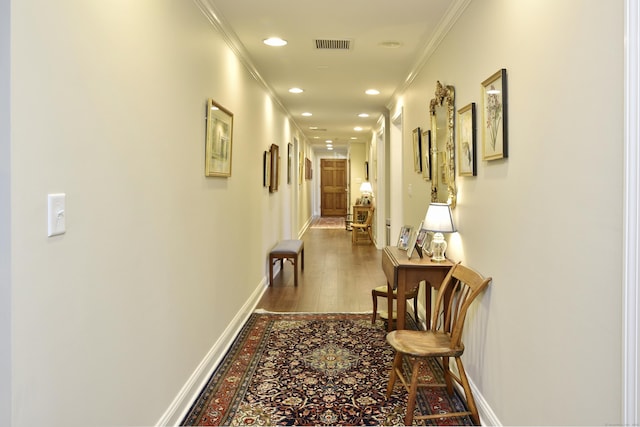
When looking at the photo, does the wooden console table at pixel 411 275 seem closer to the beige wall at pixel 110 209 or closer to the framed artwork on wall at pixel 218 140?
the beige wall at pixel 110 209

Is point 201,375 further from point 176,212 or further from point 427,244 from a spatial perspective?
point 427,244

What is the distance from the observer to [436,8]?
110 inches

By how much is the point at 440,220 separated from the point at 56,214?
2110 millimetres

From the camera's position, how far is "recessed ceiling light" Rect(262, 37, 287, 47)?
340 cm

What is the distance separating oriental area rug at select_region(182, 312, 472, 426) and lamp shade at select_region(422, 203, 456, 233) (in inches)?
36.9

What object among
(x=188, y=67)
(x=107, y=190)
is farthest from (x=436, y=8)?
(x=107, y=190)

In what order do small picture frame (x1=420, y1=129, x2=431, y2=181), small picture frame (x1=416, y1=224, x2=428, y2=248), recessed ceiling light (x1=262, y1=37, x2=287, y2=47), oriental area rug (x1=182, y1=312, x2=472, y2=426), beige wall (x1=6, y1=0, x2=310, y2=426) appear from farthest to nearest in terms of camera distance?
small picture frame (x1=420, y1=129, x2=431, y2=181), recessed ceiling light (x1=262, y1=37, x2=287, y2=47), small picture frame (x1=416, y1=224, x2=428, y2=248), oriental area rug (x1=182, y1=312, x2=472, y2=426), beige wall (x1=6, y1=0, x2=310, y2=426)

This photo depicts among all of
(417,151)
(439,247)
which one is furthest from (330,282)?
(439,247)

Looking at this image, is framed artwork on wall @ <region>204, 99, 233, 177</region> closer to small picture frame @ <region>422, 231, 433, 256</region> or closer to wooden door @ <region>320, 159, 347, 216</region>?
small picture frame @ <region>422, 231, 433, 256</region>

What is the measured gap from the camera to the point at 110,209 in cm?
157

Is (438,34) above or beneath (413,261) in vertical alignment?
above

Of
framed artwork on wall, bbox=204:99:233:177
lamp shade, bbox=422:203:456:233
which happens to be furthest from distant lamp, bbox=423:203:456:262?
framed artwork on wall, bbox=204:99:233:177

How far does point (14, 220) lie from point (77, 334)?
1.49 feet

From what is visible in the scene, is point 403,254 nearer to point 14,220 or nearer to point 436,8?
point 436,8
